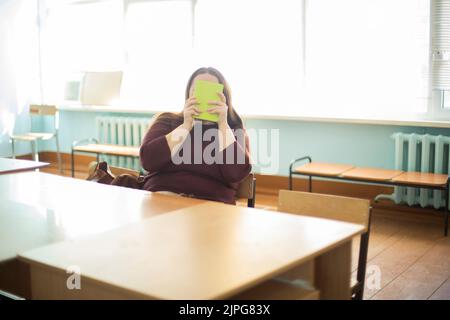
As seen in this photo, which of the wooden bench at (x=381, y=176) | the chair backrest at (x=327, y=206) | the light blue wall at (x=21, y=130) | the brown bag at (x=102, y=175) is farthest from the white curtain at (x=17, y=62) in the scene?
the chair backrest at (x=327, y=206)

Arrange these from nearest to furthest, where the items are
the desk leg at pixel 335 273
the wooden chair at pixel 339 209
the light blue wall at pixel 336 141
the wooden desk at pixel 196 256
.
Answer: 1. the wooden desk at pixel 196 256
2. the desk leg at pixel 335 273
3. the wooden chair at pixel 339 209
4. the light blue wall at pixel 336 141

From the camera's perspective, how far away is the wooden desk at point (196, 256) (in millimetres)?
1439

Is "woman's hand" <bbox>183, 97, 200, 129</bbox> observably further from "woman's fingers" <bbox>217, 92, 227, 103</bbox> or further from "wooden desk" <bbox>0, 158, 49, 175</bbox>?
"wooden desk" <bbox>0, 158, 49, 175</bbox>

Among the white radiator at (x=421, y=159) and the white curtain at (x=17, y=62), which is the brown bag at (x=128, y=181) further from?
the white curtain at (x=17, y=62)

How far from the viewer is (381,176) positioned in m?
→ 4.34

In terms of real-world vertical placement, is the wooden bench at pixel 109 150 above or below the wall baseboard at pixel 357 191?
above

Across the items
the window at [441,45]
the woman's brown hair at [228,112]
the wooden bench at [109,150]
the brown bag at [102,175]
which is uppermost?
the window at [441,45]

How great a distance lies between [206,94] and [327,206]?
763 mm

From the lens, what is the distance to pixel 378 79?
4.75 m

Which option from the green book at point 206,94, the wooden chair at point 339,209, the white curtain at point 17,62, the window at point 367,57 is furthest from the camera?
the white curtain at point 17,62

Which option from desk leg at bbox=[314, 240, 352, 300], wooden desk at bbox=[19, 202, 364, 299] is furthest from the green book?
desk leg at bbox=[314, 240, 352, 300]

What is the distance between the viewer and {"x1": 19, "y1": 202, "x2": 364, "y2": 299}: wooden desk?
1.44m

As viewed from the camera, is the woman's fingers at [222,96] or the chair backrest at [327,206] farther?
the woman's fingers at [222,96]

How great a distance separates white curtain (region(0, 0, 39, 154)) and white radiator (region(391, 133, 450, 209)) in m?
4.35
